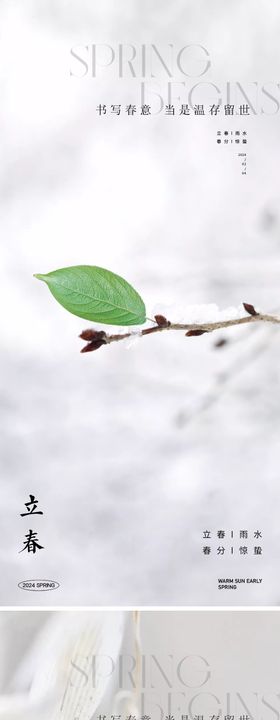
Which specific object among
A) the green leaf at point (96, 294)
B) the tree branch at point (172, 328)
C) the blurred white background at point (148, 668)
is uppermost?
the green leaf at point (96, 294)

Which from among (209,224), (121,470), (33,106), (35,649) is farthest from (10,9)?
Answer: (35,649)

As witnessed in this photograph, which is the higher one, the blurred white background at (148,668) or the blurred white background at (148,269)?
the blurred white background at (148,269)

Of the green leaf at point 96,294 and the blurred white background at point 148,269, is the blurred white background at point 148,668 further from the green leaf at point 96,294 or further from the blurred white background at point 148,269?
the green leaf at point 96,294

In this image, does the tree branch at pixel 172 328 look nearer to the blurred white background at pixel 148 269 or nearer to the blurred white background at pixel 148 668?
the blurred white background at pixel 148 269

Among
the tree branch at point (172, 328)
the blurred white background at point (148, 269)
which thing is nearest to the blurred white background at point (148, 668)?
the blurred white background at point (148, 269)

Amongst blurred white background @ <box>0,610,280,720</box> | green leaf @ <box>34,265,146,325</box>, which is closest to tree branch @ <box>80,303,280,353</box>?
green leaf @ <box>34,265,146,325</box>

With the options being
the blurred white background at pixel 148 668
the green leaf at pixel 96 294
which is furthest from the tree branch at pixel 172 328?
the blurred white background at pixel 148 668

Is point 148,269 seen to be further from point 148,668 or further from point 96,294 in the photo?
point 148,668
